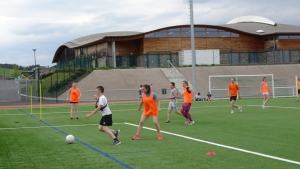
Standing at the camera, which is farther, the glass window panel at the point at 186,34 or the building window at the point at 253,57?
the building window at the point at 253,57

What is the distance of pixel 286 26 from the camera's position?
87.4 metres

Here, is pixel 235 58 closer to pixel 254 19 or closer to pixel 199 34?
pixel 199 34

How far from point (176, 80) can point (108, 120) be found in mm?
46440

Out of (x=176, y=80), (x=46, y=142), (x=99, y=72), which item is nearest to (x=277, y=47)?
(x=176, y=80)

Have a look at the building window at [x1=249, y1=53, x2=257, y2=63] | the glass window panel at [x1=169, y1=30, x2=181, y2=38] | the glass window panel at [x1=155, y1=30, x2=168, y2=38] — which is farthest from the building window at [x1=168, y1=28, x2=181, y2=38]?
the building window at [x1=249, y1=53, x2=257, y2=63]


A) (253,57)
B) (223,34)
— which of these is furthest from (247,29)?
(223,34)

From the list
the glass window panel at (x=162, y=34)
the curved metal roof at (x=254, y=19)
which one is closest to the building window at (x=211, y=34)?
the glass window panel at (x=162, y=34)

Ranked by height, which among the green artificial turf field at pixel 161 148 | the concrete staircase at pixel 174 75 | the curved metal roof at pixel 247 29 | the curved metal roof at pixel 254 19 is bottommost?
the green artificial turf field at pixel 161 148

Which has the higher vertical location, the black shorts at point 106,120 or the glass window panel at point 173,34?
the glass window panel at point 173,34

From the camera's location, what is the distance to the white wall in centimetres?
6778

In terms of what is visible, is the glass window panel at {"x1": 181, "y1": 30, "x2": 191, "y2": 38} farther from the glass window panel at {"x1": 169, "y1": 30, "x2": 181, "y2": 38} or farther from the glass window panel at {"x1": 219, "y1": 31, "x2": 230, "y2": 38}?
the glass window panel at {"x1": 219, "y1": 31, "x2": 230, "y2": 38}

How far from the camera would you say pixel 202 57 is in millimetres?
68875

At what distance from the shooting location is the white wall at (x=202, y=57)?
67.8 metres

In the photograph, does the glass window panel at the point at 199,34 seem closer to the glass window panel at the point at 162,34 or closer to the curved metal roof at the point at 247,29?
the curved metal roof at the point at 247,29
